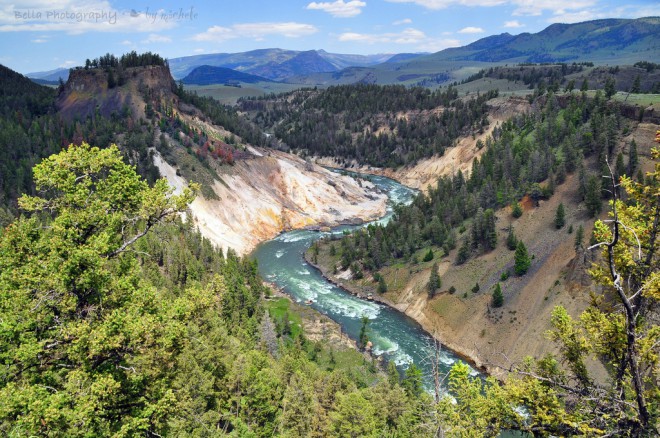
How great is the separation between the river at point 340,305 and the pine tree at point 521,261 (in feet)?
49.2

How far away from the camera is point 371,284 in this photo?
245ft

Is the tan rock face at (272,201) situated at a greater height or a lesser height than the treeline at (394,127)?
lesser

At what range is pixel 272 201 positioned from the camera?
110 meters

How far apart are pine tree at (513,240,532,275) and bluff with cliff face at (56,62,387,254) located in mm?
51459

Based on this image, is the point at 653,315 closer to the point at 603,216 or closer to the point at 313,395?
the point at 313,395

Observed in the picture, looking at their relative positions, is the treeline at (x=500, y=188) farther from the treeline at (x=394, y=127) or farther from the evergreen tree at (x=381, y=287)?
the treeline at (x=394, y=127)

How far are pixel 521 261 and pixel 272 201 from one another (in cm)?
6322

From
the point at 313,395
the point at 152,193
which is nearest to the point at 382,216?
the point at 313,395

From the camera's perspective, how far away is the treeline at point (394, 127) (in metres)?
153

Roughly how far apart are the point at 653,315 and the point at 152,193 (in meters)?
15.1

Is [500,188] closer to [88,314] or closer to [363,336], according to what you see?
[363,336]

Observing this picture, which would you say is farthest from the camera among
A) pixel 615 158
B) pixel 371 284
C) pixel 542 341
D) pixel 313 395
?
pixel 371 284

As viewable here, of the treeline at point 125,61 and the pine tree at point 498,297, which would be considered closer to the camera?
the pine tree at point 498,297

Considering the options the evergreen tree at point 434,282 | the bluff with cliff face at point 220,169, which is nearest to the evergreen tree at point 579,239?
the evergreen tree at point 434,282
